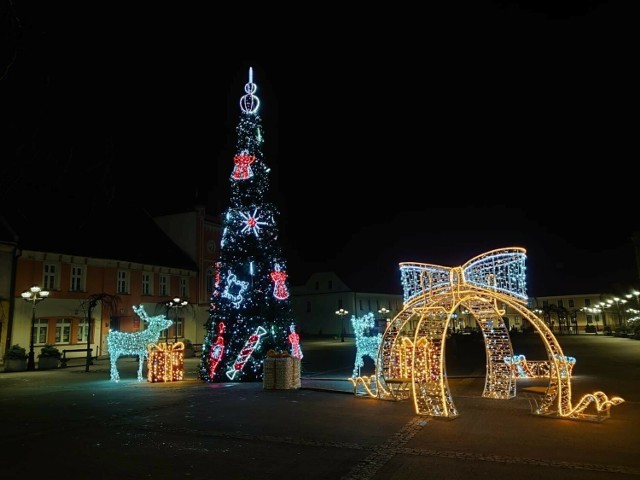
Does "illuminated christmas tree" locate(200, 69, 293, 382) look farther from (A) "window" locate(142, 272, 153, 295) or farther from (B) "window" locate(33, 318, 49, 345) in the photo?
(A) "window" locate(142, 272, 153, 295)

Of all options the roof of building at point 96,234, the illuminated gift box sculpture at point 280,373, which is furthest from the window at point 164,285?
the illuminated gift box sculpture at point 280,373

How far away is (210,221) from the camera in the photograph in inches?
1651

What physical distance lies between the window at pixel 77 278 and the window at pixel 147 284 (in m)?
4.87

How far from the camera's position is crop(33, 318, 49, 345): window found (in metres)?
28.2

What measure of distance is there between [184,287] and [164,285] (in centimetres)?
214

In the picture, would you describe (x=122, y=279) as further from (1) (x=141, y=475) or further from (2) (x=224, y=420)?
(1) (x=141, y=475)

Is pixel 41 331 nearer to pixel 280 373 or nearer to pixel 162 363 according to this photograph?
pixel 162 363

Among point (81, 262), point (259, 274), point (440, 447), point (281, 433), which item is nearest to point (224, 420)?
point (281, 433)

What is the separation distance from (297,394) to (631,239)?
57216 mm

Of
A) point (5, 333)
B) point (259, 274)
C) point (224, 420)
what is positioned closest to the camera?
point (224, 420)

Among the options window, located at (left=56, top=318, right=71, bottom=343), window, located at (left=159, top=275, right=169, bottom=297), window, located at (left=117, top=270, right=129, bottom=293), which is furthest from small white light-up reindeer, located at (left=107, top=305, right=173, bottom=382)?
window, located at (left=159, top=275, right=169, bottom=297)

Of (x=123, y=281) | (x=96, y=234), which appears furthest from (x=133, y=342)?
(x=96, y=234)

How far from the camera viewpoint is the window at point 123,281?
3378cm

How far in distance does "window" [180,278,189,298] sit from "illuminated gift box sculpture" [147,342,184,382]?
22582 mm
